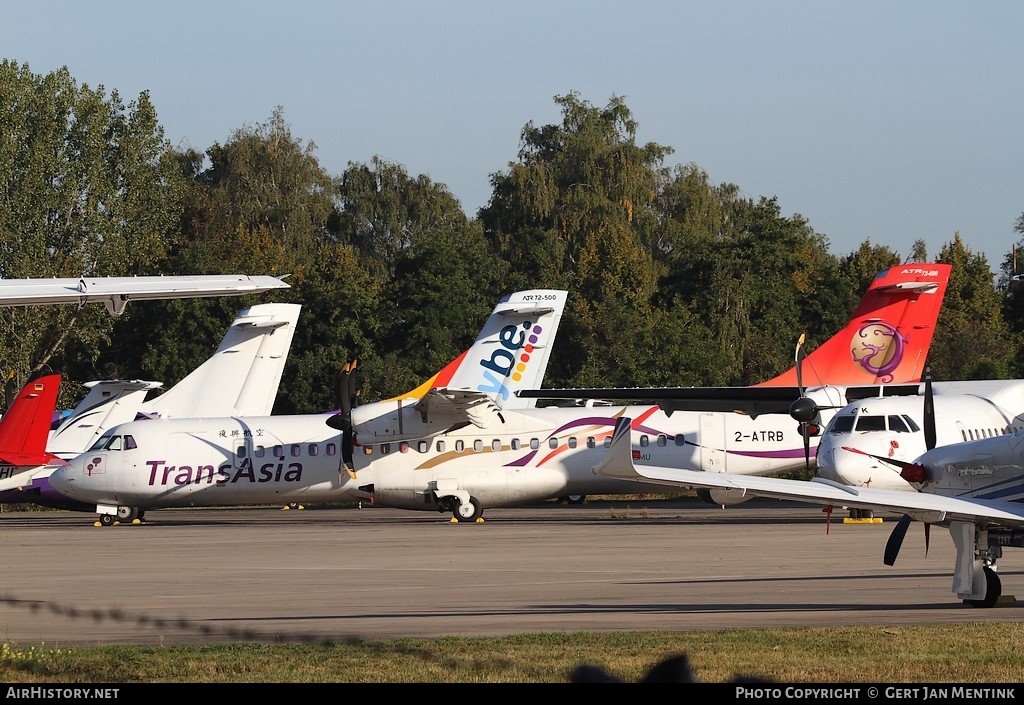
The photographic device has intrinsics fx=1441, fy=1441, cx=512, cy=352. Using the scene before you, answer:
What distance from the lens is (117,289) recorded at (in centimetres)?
1454

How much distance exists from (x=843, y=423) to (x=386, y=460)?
11277 millimetres

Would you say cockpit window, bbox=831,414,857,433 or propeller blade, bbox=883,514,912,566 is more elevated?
cockpit window, bbox=831,414,857,433

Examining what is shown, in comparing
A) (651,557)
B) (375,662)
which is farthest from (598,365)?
(375,662)

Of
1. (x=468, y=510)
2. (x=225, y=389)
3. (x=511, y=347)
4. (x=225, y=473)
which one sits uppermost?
(x=511, y=347)

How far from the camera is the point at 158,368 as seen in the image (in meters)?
64.2

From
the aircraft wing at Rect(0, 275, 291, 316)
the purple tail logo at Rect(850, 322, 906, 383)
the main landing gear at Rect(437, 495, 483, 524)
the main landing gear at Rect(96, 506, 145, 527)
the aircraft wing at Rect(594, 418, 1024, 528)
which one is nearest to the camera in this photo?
the aircraft wing at Rect(594, 418, 1024, 528)

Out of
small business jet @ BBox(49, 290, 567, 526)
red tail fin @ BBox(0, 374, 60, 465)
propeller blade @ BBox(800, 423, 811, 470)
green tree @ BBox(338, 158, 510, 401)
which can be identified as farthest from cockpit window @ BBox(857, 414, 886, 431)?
green tree @ BBox(338, 158, 510, 401)

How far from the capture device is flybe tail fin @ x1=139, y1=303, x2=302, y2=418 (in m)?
40.1

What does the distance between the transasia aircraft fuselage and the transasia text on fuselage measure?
0.08ft

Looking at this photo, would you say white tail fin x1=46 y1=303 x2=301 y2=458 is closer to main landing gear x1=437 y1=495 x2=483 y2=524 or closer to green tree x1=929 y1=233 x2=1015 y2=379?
main landing gear x1=437 y1=495 x2=483 y2=524

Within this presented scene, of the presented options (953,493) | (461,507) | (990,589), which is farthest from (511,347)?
(990,589)

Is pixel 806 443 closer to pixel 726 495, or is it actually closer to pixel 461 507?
pixel 461 507

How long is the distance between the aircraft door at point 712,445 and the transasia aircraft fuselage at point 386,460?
2cm

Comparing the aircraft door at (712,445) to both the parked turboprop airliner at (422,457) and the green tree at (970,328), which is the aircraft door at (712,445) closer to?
the parked turboprop airliner at (422,457)
